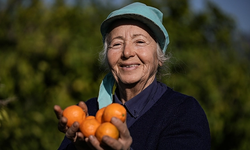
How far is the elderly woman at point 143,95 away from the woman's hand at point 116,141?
11 cm

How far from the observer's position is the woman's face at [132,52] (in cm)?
227

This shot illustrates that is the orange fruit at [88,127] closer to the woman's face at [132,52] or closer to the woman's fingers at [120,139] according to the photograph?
the woman's fingers at [120,139]

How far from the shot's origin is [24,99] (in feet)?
14.3

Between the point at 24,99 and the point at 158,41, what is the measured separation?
2.69 metres

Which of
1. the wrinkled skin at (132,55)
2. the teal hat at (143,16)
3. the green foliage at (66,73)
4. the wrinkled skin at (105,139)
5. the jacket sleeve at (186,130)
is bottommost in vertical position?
the green foliage at (66,73)

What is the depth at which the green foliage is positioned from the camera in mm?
4184

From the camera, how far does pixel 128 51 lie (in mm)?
2229

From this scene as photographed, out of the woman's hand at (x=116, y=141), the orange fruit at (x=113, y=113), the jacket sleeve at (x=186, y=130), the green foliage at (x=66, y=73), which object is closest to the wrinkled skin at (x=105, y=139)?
the woman's hand at (x=116, y=141)

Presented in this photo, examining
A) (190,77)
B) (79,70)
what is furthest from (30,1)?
(190,77)

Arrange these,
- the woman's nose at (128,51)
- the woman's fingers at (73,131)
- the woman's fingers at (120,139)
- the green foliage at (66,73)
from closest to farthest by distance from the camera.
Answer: the woman's fingers at (120,139) < the woman's fingers at (73,131) < the woman's nose at (128,51) < the green foliage at (66,73)

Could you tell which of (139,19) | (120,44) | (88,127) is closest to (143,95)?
(120,44)

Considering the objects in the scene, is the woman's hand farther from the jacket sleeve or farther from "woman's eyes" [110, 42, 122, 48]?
"woman's eyes" [110, 42, 122, 48]

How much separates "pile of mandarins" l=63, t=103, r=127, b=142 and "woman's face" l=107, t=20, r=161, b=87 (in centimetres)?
48

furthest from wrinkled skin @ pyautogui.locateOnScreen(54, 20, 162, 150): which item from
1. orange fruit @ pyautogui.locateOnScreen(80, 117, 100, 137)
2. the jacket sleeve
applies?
orange fruit @ pyautogui.locateOnScreen(80, 117, 100, 137)
